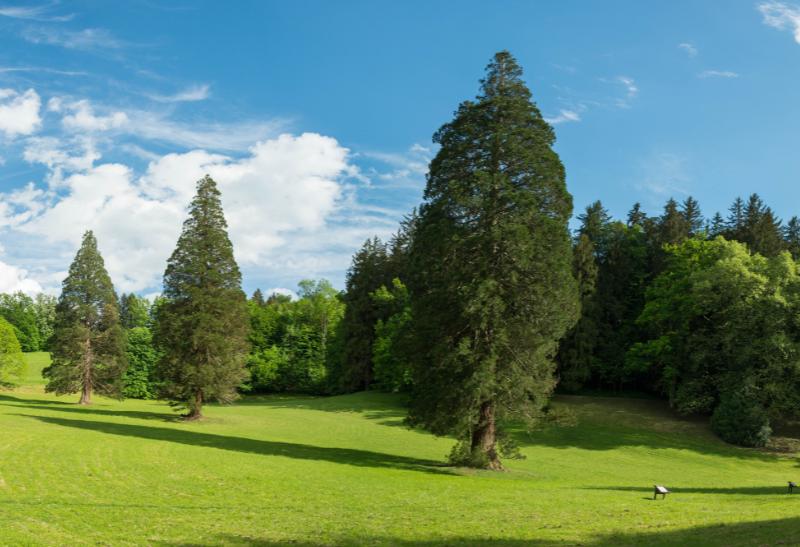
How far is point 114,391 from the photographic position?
2124 inches

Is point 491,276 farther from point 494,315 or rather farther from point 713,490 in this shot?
point 713,490

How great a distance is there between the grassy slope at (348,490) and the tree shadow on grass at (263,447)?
0.15 meters

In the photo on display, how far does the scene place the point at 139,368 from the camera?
3310 inches

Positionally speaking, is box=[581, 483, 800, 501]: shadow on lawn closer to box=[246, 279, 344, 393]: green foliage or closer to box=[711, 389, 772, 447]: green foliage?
box=[711, 389, 772, 447]: green foliage

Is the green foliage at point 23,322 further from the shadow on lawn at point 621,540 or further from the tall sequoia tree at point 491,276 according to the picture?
the shadow on lawn at point 621,540

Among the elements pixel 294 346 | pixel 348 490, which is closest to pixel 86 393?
pixel 294 346

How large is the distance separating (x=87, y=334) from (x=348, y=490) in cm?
4282

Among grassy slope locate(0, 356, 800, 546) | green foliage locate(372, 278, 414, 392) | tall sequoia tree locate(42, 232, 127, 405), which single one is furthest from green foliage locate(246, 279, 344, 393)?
grassy slope locate(0, 356, 800, 546)

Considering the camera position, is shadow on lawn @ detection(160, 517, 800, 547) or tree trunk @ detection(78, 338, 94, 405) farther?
tree trunk @ detection(78, 338, 94, 405)

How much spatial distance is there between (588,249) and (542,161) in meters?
35.8

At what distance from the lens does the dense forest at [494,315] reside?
2466 cm

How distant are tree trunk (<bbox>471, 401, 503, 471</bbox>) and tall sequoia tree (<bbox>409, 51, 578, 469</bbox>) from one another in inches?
1.9

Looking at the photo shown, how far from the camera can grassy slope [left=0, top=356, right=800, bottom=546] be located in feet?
39.2

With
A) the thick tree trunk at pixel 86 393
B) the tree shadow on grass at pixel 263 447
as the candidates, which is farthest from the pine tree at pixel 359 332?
the tree shadow on grass at pixel 263 447
